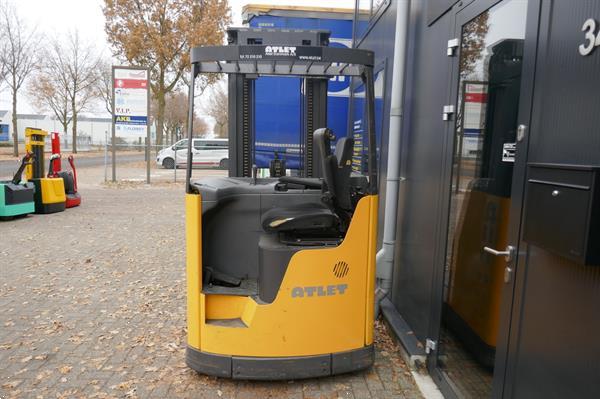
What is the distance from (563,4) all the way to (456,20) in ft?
4.47

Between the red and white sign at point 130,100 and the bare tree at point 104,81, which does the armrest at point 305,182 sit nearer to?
the red and white sign at point 130,100

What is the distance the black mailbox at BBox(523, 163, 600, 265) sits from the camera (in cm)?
156

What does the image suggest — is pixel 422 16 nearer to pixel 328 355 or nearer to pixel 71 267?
pixel 328 355

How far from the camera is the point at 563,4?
1.95m

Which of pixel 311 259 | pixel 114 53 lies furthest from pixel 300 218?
pixel 114 53

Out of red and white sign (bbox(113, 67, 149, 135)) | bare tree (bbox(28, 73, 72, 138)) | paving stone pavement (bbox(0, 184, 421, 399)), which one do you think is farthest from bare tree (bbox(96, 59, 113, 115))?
paving stone pavement (bbox(0, 184, 421, 399))

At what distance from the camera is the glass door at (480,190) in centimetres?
268

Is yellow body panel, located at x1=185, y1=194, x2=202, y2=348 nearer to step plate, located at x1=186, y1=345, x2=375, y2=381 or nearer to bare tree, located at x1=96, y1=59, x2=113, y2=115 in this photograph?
step plate, located at x1=186, y1=345, x2=375, y2=381

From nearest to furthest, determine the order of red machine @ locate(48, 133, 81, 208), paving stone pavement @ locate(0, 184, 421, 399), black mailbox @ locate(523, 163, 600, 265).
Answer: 1. black mailbox @ locate(523, 163, 600, 265)
2. paving stone pavement @ locate(0, 184, 421, 399)
3. red machine @ locate(48, 133, 81, 208)

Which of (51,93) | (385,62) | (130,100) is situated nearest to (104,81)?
(51,93)

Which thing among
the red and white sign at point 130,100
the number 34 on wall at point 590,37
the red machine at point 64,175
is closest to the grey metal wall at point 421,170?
the number 34 on wall at point 590,37

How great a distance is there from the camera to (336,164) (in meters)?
3.11

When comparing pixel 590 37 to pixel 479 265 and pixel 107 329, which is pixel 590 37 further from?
pixel 107 329

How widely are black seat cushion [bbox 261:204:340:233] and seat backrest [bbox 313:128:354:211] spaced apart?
158 mm
